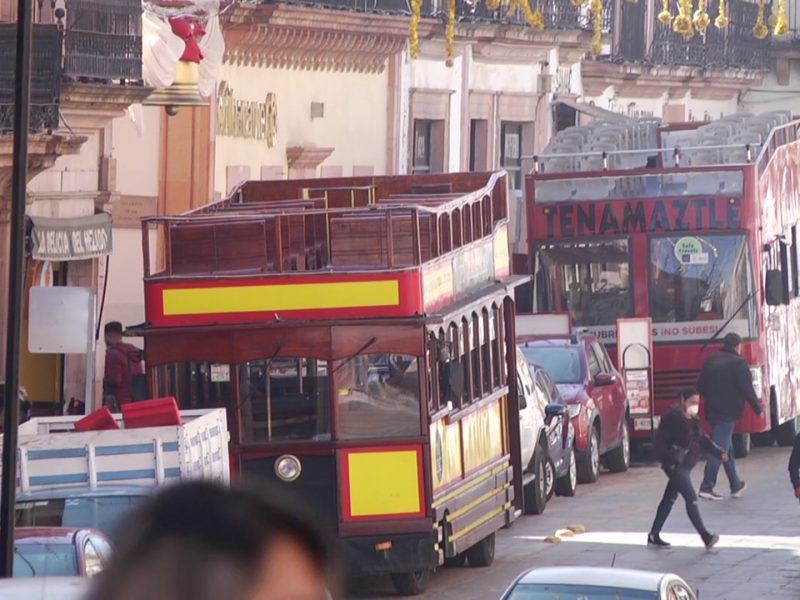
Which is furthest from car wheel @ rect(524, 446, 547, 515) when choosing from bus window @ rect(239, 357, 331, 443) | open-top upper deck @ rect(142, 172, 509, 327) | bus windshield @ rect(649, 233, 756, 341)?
bus window @ rect(239, 357, 331, 443)

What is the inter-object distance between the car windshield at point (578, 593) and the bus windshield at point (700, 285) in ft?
47.8

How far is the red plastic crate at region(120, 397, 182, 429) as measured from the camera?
1258cm

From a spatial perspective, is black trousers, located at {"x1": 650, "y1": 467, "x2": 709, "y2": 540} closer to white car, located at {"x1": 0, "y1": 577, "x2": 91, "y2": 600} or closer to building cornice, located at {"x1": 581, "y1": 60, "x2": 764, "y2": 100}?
white car, located at {"x1": 0, "y1": 577, "x2": 91, "y2": 600}

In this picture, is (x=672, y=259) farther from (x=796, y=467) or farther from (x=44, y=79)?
(x=44, y=79)

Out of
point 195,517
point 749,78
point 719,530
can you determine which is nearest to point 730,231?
point 719,530

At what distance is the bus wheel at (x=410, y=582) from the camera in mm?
15055

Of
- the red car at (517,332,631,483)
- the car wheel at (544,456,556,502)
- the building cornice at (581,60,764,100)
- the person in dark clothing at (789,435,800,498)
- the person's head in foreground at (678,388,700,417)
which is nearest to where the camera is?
the person in dark clothing at (789,435,800,498)

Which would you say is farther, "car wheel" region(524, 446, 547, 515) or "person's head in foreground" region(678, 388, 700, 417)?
"car wheel" region(524, 446, 547, 515)

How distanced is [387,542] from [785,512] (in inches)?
276

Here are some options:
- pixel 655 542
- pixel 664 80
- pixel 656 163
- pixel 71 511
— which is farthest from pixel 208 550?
pixel 664 80

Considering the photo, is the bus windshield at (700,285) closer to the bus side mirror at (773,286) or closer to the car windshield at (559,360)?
the bus side mirror at (773,286)

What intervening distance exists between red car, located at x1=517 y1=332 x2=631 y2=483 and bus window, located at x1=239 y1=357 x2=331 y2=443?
809 cm

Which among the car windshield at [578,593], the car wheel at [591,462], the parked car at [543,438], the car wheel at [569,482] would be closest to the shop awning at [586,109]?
the car wheel at [591,462]

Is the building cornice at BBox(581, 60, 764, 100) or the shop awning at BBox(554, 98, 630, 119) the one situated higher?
the building cornice at BBox(581, 60, 764, 100)
